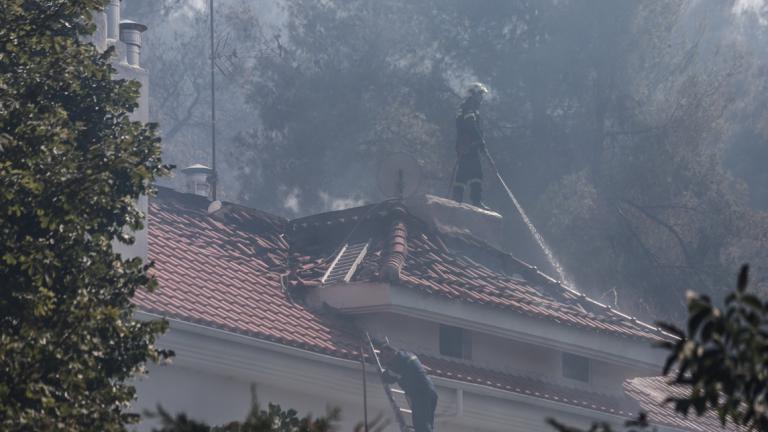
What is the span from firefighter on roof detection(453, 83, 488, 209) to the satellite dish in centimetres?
→ 93

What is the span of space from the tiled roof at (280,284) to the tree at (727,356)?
1017 cm

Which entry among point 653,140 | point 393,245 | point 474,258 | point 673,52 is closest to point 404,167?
point 474,258

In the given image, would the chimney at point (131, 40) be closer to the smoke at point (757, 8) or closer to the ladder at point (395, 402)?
the ladder at point (395, 402)

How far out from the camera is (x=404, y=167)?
21922mm

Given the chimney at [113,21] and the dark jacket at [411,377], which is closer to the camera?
the dark jacket at [411,377]

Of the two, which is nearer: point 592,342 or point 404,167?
point 592,342

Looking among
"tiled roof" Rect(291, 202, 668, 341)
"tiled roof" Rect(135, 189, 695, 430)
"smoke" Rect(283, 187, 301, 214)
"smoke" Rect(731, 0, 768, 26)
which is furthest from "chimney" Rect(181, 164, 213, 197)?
"smoke" Rect(731, 0, 768, 26)

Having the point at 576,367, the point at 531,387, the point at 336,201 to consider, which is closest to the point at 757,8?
the point at 336,201

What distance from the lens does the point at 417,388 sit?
1494 centimetres

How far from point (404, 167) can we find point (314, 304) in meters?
5.58

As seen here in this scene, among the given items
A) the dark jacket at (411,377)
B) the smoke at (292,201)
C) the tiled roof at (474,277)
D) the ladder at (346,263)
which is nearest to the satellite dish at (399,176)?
the tiled roof at (474,277)

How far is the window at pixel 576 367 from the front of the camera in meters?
19.0

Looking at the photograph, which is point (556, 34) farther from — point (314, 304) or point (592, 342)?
point (314, 304)

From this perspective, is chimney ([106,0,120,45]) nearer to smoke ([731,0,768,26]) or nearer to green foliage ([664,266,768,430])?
green foliage ([664,266,768,430])
